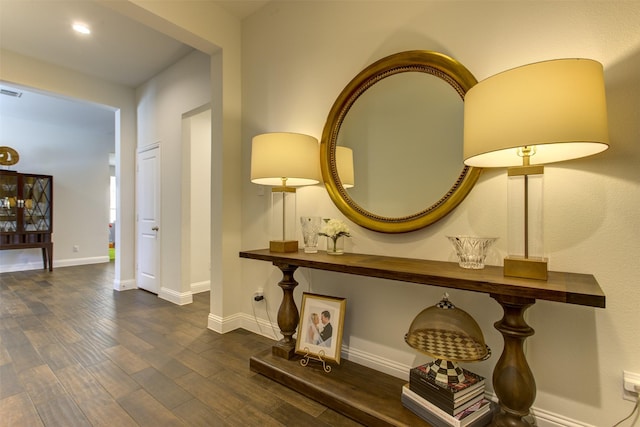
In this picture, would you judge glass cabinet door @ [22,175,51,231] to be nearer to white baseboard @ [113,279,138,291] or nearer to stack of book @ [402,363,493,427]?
white baseboard @ [113,279,138,291]

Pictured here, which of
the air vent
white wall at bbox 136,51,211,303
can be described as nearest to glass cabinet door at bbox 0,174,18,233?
the air vent

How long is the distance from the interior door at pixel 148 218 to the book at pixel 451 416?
11.7 ft

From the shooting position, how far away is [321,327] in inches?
77.9

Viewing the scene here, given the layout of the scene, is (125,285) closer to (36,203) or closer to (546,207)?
(36,203)

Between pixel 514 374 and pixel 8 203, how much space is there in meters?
7.44

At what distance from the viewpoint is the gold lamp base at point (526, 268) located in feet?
3.88

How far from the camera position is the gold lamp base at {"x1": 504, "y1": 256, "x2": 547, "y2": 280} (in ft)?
3.88

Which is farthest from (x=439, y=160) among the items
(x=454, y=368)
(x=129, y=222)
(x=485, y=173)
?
(x=129, y=222)

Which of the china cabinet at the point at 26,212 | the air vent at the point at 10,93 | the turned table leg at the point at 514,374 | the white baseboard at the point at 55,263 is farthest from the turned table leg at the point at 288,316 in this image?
the white baseboard at the point at 55,263

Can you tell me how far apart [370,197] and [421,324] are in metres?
0.83

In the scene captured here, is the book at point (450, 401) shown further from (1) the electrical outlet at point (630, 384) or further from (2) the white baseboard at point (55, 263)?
→ (2) the white baseboard at point (55, 263)

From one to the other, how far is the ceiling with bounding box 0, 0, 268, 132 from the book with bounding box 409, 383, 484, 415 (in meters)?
3.13

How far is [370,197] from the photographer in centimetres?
195

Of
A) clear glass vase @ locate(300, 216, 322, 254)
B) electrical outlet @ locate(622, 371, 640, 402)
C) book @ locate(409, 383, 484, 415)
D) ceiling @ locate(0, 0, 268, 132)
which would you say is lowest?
book @ locate(409, 383, 484, 415)
